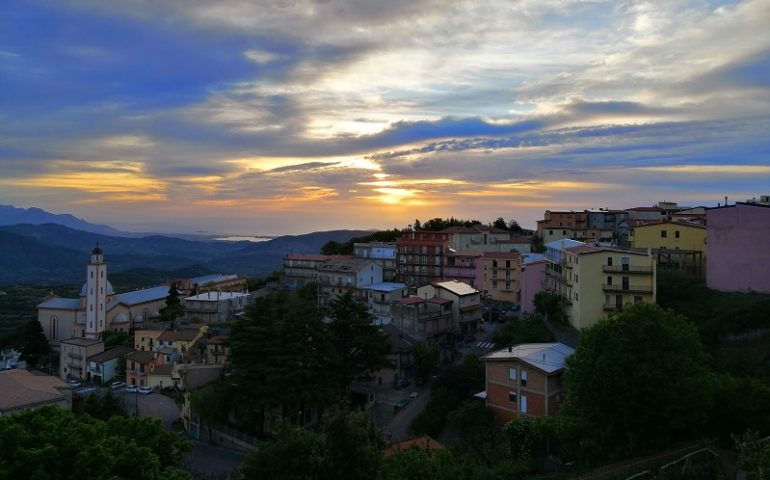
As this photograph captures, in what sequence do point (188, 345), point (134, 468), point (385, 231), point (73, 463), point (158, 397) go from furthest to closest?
point (385, 231), point (188, 345), point (158, 397), point (134, 468), point (73, 463)

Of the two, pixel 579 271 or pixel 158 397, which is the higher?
pixel 579 271

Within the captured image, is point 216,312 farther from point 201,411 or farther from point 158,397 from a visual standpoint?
point 201,411

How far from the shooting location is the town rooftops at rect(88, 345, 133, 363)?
45375 millimetres

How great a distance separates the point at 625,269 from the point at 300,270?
35.7m

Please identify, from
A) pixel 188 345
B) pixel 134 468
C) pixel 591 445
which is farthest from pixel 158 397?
pixel 591 445

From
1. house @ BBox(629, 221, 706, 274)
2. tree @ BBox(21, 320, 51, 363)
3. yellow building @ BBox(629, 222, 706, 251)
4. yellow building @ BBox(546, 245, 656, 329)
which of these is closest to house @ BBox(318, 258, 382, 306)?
yellow building @ BBox(546, 245, 656, 329)

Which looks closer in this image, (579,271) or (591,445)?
(591,445)

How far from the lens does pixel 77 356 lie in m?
46.5

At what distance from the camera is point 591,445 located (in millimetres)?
15797

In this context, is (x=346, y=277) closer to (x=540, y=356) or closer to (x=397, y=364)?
(x=397, y=364)

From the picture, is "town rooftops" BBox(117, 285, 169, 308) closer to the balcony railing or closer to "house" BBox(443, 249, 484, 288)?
"house" BBox(443, 249, 484, 288)

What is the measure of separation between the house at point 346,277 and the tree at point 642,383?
3044cm

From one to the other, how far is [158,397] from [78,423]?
91.4 feet

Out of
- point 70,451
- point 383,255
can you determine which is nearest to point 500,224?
point 383,255
